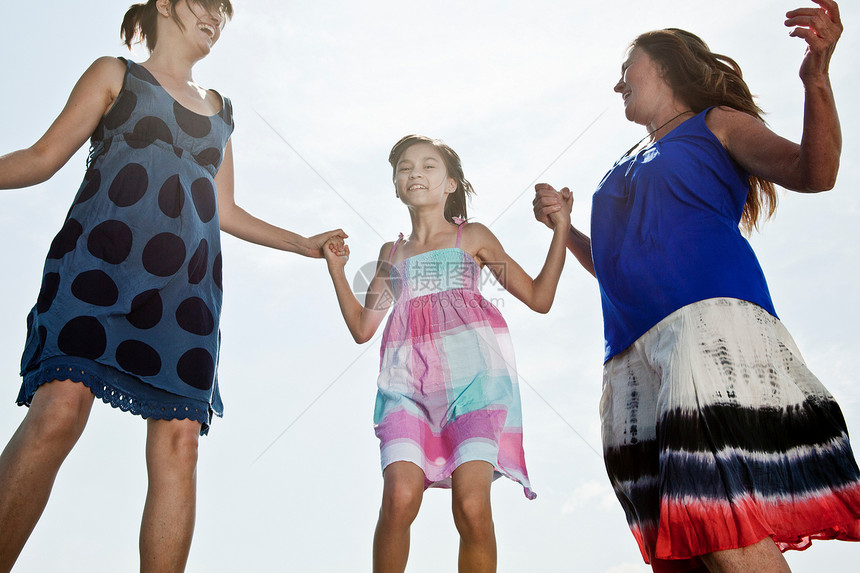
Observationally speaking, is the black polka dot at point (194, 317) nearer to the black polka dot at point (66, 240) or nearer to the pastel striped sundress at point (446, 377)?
the black polka dot at point (66, 240)

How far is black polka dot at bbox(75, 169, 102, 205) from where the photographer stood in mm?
1979

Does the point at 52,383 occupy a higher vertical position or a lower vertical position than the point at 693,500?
higher

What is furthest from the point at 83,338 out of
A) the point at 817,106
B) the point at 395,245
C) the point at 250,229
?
the point at 817,106

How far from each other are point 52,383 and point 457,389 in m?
1.36

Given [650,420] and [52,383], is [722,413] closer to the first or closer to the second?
[650,420]

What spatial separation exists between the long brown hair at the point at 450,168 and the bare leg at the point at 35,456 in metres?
1.82

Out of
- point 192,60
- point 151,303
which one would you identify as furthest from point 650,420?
point 192,60

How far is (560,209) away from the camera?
2.70 metres

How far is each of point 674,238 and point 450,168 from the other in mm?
1589

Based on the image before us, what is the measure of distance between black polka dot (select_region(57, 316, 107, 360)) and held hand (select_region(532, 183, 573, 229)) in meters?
1.58

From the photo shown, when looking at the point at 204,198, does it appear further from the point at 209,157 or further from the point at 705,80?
the point at 705,80

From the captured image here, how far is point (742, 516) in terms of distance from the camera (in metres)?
1.50

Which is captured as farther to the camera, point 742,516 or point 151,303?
point 151,303

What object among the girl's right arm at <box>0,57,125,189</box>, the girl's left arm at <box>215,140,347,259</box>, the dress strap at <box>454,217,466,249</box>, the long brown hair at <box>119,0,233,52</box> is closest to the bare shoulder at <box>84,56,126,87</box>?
the girl's right arm at <box>0,57,125,189</box>
